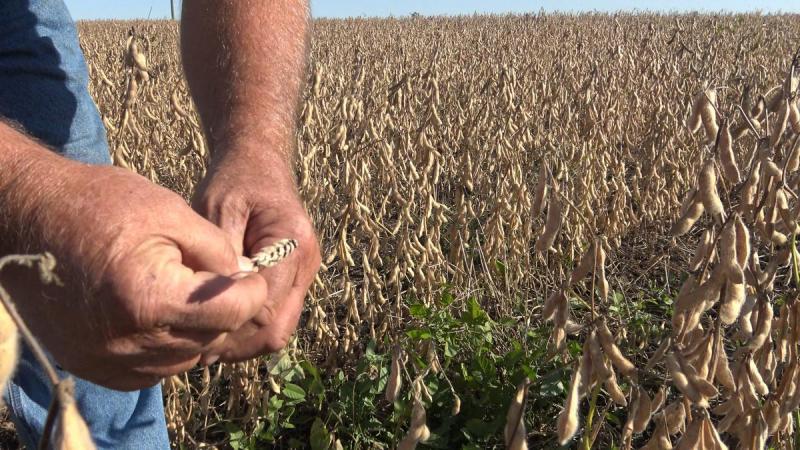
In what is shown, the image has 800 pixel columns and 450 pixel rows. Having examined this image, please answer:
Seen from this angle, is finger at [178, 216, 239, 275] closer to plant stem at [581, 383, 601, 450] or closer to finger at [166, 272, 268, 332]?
finger at [166, 272, 268, 332]

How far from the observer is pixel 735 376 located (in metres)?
1.11

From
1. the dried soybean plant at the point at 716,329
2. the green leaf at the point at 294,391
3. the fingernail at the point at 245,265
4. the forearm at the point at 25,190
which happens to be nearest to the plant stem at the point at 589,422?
the dried soybean plant at the point at 716,329

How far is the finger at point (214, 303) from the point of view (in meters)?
0.68

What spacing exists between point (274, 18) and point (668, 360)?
815 mm

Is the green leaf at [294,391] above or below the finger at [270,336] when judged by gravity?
below

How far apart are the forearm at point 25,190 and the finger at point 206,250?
0.13 meters

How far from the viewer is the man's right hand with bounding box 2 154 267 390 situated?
652 mm

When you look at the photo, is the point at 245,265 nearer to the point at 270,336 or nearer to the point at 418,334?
the point at 270,336

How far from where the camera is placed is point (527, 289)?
93.2 inches

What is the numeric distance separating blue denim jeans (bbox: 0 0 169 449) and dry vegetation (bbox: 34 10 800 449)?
10cm

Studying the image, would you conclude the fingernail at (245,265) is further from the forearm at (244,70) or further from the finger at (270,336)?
the forearm at (244,70)

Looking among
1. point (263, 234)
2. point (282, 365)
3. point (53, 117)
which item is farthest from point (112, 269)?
point (282, 365)

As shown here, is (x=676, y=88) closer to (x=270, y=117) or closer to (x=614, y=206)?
(x=614, y=206)

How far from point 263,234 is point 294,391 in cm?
110
